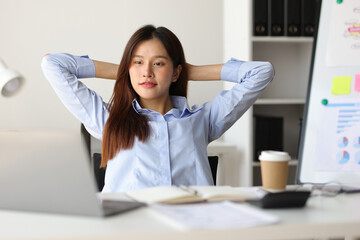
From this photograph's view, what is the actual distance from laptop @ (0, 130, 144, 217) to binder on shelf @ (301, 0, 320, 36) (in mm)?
2299

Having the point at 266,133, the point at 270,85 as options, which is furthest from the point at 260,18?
the point at 266,133

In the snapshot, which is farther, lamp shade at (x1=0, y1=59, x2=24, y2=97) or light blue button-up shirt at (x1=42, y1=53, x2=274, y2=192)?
light blue button-up shirt at (x1=42, y1=53, x2=274, y2=192)

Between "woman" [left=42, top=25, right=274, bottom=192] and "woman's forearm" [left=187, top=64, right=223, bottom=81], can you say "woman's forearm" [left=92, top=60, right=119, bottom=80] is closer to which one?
"woman" [left=42, top=25, right=274, bottom=192]

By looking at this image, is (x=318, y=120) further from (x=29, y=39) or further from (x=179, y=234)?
(x=29, y=39)

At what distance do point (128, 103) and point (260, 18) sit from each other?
1387 millimetres

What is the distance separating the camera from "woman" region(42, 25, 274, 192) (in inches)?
67.7

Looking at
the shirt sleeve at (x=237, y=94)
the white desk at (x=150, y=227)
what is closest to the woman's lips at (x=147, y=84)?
the shirt sleeve at (x=237, y=94)

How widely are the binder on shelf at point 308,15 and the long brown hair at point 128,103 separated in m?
1.31

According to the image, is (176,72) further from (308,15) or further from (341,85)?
(308,15)

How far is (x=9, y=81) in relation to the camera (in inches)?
39.6

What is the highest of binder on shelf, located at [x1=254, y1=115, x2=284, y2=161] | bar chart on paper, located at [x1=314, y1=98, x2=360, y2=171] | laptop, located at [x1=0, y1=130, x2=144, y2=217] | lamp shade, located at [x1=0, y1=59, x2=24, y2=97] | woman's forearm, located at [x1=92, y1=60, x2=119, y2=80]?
lamp shade, located at [x1=0, y1=59, x2=24, y2=97]

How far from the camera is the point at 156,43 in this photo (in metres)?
1.85

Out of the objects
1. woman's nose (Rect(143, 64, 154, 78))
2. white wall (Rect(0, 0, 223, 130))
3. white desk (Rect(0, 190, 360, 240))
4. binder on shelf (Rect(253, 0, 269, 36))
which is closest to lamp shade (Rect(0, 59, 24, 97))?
white desk (Rect(0, 190, 360, 240))

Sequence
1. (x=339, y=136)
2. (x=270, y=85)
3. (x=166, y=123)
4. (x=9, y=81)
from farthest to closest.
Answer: (x=270, y=85) → (x=166, y=123) → (x=339, y=136) → (x=9, y=81)
